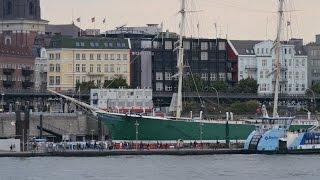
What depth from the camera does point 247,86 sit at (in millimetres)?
195500

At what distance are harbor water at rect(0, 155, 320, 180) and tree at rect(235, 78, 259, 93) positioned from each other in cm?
6408

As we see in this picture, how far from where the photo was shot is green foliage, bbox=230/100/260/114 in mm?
171750

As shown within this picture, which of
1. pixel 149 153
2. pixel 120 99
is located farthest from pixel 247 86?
pixel 149 153

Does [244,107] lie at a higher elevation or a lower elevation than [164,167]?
higher

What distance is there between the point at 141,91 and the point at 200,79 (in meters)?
25.6

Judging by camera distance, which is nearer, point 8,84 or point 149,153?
point 149,153

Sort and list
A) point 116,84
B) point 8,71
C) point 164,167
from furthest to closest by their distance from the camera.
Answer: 1. point 8,71
2. point 116,84
3. point 164,167

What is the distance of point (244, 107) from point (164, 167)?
61359 millimetres

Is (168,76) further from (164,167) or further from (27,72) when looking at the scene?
(164,167)

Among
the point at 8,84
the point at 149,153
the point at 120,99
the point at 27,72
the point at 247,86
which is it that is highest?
the point at 27,72

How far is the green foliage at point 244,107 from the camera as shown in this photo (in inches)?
6762

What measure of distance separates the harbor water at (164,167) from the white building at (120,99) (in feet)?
129

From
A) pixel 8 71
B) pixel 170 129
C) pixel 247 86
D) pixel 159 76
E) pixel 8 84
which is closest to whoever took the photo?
pixel 170 129

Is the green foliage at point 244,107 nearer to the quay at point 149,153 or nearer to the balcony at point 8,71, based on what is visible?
the balcony at point 8,71
